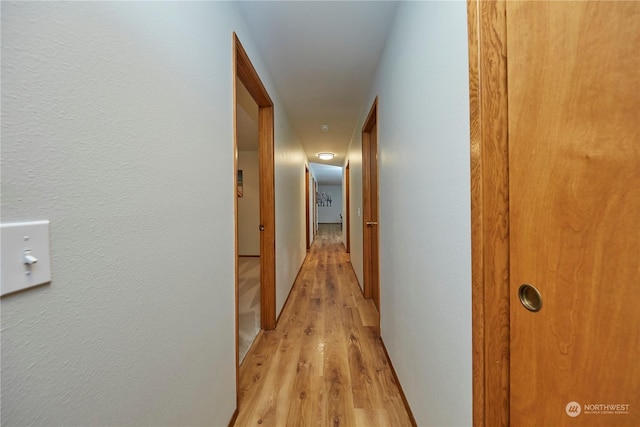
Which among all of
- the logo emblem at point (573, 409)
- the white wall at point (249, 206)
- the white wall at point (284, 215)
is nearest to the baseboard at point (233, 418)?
the white wall at point (284, 215)

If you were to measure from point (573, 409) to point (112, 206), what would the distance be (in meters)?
1.30

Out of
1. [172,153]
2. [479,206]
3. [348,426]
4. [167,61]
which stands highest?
[167,61]

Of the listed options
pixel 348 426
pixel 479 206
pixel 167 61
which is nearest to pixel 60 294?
pixel 167 61

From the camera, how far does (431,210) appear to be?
3.38ft

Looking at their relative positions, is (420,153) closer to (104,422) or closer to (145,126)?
(145,126)

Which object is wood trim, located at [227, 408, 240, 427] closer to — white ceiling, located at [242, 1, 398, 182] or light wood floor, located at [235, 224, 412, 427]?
light wood floor, located at [235, 224, 412, 427]

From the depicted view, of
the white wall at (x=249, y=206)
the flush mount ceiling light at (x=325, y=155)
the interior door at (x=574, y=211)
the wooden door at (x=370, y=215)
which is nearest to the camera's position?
the interior door at (x=574, y=211)

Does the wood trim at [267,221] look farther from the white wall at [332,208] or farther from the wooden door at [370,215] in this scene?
the white wall at [332,208]

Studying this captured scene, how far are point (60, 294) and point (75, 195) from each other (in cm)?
20

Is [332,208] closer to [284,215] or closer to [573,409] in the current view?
[284,215]

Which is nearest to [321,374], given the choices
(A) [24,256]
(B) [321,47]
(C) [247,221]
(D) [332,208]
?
(A) [24,256]

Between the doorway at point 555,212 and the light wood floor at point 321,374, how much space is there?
84cm

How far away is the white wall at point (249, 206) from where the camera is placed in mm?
5445

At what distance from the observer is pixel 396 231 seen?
1.55 metres
